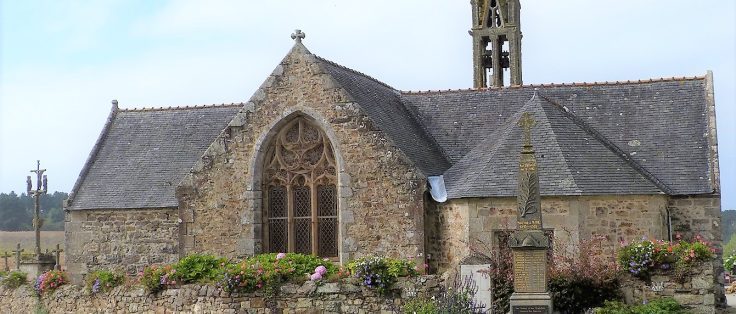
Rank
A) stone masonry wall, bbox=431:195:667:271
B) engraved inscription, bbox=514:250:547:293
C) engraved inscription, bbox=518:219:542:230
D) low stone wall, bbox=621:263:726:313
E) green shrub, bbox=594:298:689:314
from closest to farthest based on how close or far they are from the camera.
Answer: engraved inscription, bbox=514:250:547:293 → engraved inscription, bbox=518:219:542:230 → green shrub, bbox=594:298:689:314 → low stone wall, bbox=621:263:726:313 → stone masonry wall, bbox=431:195:667:271

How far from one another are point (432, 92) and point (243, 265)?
9.54m

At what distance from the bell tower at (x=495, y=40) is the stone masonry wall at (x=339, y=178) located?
10848 millimetres

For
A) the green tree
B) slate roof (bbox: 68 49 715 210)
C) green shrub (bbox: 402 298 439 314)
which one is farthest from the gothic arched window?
the green tree

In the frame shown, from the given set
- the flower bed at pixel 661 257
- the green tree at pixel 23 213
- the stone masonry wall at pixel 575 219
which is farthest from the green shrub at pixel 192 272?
the green tree at pixel 23 213

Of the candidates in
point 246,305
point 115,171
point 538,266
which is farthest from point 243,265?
point 115,171

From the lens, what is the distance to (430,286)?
18156 mm

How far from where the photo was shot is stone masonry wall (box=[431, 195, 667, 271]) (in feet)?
66.9

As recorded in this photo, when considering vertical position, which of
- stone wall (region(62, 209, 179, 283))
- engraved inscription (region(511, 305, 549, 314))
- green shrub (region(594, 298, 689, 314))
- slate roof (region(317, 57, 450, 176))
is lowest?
green shrub (region(594, 298, 689, 314))

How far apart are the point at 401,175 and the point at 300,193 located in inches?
105

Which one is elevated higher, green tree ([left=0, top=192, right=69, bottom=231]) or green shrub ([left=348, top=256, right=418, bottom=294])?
green tree ([left=0, top=192, right=69, bottom=231])

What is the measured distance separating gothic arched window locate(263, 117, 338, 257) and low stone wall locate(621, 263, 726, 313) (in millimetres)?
7161

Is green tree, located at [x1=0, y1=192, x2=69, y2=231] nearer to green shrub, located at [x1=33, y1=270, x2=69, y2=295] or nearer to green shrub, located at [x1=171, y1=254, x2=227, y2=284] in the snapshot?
green shrub, located at [x1=33, y1=270, x2=69, y2=295]

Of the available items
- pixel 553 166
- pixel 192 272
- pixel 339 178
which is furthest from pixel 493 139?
pixel 192 272

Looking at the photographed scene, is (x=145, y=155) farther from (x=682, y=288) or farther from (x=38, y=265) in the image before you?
(x=682, y=288)
